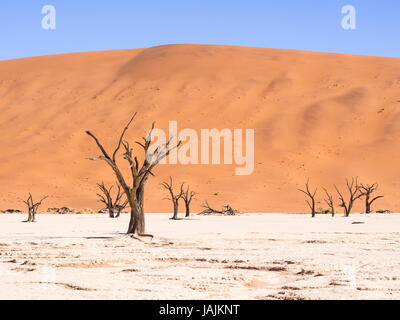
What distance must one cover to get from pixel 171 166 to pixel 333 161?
11.5 metres

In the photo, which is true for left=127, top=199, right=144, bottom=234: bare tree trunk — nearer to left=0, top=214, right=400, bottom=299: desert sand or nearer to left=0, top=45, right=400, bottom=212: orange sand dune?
left=0, top=214, right=400, bottom=299: desert sand

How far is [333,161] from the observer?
47.0m

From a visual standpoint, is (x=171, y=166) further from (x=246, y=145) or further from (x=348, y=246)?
(x=348, y=246)

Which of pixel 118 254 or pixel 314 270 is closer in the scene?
pixel 314 270

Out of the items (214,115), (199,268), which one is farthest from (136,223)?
(214,115)

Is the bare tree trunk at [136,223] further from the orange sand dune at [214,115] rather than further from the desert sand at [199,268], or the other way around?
the orange sand dune at [214,115]

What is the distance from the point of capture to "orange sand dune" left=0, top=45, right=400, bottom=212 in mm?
44688

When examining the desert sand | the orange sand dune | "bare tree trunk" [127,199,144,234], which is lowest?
the desert sand

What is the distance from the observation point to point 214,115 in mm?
55375

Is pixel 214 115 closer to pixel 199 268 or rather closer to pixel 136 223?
pixel 136 223

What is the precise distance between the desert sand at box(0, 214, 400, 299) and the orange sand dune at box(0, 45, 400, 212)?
1051 inches

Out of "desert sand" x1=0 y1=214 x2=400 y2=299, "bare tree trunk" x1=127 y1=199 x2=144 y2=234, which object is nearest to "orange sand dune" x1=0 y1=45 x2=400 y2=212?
"bare tree trunk" x1=127 y1=199 x2=144 y2=234

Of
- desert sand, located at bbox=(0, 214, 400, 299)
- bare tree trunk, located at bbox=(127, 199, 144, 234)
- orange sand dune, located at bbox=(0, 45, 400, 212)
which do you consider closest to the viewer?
desert sand, located at bbox=(0, 214, 400, 299)
